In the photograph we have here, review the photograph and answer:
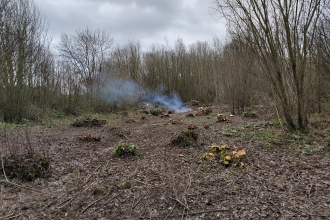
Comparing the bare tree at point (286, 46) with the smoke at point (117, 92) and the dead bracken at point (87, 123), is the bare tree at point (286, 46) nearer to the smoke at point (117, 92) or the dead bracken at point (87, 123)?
the dead bracken at point (87, 123)

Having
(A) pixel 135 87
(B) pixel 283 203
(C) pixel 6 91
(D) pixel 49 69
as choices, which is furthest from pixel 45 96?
(B) pixel 283 203

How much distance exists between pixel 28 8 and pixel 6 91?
154 inches

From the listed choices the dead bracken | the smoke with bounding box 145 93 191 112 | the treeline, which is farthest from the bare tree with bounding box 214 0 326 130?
the smoke with bounding box 145 93 191 112

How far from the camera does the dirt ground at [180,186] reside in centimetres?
268

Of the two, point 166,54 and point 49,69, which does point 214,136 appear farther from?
point 166,54

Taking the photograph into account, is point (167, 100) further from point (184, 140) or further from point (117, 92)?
point (184, 140)

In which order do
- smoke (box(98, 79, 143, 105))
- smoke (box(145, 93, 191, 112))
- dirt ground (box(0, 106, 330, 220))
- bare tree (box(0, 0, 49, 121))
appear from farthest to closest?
smoke (box(145, 93, 191, 112)) < smoke (box(98, 79, 143, 105)) < bare tree (box(0, 0, 49, 121)) < dirt ground (box(0, 106, 330, 220))

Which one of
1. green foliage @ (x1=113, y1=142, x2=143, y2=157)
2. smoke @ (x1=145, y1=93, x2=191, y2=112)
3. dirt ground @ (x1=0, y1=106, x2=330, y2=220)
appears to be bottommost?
dirt ground @ (x1=0, y1=106, x2=330, y2=220)

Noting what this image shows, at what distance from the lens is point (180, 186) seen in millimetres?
3342

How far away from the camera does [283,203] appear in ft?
8.98

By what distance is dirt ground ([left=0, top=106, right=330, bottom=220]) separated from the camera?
268 centimetres

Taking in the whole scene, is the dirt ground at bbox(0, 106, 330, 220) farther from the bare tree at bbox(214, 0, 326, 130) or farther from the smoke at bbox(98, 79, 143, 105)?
the smoke at bbox(98, 79, 143, 105)

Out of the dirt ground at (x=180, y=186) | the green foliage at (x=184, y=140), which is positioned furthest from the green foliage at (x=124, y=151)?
the green foliage at (x=184, y=140)

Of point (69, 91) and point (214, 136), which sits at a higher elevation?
point (69, 91)
